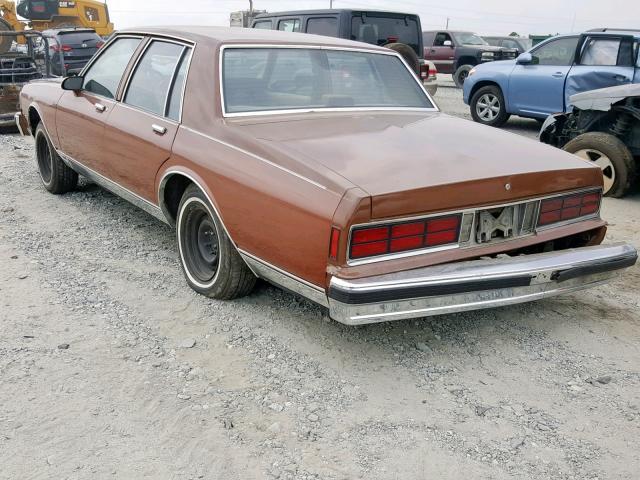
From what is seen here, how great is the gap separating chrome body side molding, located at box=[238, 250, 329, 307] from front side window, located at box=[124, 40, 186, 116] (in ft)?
4.35

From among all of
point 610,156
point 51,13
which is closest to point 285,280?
point 610,156

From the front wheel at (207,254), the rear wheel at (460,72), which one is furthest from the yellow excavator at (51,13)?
the front wheel at (207,254)

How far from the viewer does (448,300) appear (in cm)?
288

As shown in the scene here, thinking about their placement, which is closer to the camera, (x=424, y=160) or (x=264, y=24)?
(x=424, y=160)

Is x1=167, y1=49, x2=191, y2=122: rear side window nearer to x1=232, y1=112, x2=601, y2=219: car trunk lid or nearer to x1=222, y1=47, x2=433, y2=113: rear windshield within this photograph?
x1=222, y1=47, x2=433, y2=113: rear windshield

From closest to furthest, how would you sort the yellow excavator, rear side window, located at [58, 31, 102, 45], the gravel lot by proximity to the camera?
the gravel lot, rear side window, located at [58, 31, 102, 45], the yellow excavator

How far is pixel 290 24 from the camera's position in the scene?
998 cm

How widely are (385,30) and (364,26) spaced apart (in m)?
0.55

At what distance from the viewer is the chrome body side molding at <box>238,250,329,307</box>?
285 centimetres

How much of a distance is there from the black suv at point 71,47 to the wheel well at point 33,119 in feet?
30.8

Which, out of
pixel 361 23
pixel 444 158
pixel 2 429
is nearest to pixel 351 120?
pixel 444 158

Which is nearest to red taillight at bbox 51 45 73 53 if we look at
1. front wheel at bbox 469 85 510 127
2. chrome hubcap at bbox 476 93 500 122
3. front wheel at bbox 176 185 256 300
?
front wheel at bbox 469 85 510 127

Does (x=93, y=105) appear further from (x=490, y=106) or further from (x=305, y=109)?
(x=490, y=106)

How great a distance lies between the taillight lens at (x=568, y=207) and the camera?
130 inches
